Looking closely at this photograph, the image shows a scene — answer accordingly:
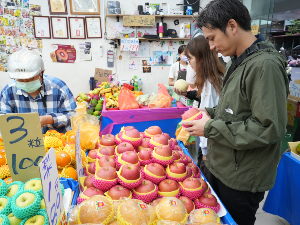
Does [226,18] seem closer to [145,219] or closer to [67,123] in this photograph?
[145,219]

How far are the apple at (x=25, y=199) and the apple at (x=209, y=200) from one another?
2.84ft

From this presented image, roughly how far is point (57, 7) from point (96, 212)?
508 cm

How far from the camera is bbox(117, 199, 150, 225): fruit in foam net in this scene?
88cm

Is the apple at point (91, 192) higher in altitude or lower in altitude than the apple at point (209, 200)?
higher

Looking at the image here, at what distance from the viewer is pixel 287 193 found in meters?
1.91

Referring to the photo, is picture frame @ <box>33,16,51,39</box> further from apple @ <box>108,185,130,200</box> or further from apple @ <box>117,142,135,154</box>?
apple @ <box>108,185,130,200</box>

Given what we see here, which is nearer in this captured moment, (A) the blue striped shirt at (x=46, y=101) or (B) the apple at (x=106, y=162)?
(B) the apple at (x=106, y=162)

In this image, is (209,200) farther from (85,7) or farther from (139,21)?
(85,7)

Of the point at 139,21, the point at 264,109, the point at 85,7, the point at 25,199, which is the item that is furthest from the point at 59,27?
the point at 264,109

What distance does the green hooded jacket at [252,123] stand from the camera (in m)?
0.90

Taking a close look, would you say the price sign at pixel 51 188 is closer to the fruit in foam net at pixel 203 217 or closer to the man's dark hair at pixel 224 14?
the fruit in foam net at pixel 203 217

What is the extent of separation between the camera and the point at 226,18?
0.98 metres

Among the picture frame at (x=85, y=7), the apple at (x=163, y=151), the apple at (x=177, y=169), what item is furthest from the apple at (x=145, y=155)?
the picture frame at (x=85, y=7)

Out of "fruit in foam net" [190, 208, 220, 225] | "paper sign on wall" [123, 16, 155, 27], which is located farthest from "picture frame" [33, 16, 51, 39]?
"fruit in foam net" [190, 208, 220, 225]
